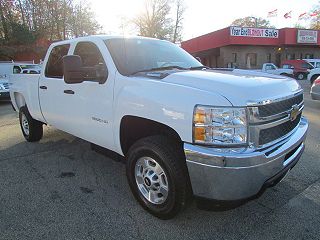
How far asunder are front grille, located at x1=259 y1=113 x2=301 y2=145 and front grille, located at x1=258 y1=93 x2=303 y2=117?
0.15 m

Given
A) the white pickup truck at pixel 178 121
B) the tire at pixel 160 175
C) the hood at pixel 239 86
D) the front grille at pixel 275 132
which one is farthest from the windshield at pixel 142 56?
the front grille at pixel 275 132

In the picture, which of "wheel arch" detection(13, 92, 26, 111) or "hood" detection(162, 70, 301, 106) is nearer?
"hood" detection(162, 70, 301, 106)

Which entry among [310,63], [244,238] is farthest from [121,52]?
[310,63]

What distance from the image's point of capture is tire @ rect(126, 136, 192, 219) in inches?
117

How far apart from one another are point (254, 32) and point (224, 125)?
35757 mm

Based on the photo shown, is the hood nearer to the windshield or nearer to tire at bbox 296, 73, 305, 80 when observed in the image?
the windshield

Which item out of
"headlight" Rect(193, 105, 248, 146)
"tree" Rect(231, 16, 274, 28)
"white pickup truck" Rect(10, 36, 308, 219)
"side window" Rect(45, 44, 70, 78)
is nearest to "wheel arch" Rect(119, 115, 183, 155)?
"white pickup truck" Rect(10, 36, 308, 219)

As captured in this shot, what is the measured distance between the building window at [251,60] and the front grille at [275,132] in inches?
1424

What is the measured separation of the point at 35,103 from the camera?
5.59 m

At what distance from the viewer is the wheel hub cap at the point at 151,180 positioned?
3207 millimetres

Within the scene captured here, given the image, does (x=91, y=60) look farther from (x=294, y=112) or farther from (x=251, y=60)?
(x=251, y=60)

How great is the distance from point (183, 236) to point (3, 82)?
42.6 ft

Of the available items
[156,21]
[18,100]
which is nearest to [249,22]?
[156,21]

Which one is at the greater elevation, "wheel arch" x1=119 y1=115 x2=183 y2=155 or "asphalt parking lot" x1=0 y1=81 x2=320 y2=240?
"wheel arch" x1=119 y1=115 x2=183 y2=155
